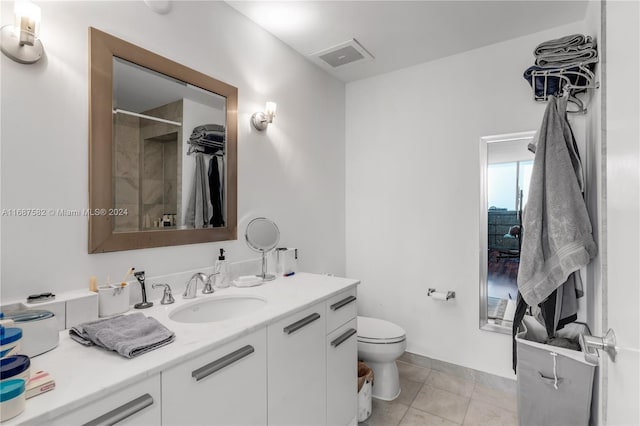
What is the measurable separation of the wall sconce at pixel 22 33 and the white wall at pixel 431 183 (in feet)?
7.51

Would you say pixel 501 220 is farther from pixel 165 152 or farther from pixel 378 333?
pixel 165 152

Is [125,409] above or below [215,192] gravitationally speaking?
below

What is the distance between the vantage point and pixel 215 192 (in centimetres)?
179

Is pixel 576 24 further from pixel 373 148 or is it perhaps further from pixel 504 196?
pixel 373 148

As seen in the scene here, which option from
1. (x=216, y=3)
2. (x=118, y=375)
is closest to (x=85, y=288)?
(x=118, y=375)

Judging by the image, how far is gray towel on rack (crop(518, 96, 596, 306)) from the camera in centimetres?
158

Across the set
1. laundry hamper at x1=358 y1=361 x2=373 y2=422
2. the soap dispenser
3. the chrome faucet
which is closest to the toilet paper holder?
laundry hamper at x1=358 y1=361 x2=373 y2=422

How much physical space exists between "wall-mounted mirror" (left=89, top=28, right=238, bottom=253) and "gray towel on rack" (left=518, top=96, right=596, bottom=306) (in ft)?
5.47

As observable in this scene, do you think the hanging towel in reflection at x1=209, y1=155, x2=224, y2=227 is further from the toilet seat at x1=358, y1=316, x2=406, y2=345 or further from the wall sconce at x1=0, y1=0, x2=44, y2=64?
the toilet seat at x1=358, y1=316, x2=406, y2=345

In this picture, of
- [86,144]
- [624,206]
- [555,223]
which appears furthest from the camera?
[555,223]

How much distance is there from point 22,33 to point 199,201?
0.91 meters

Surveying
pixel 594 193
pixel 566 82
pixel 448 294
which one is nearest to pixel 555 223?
pixel 594 193

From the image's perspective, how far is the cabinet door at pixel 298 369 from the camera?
4.08 feet

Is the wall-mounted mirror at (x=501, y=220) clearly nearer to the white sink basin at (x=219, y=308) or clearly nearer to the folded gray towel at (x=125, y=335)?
the white sink basin at (x=219, y=308)
